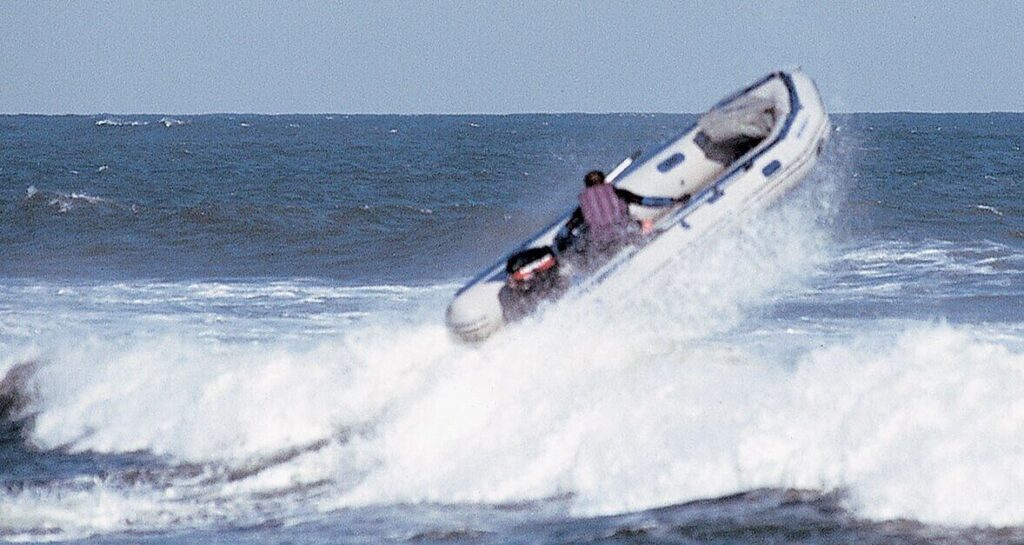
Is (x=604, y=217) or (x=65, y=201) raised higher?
(x=65, y=201)

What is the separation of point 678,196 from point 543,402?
247 centimetres

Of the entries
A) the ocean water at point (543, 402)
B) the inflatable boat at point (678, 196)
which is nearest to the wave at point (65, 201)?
the ocean water at point (543, 402)

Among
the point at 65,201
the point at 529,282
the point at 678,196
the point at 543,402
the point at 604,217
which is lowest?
the point at 543,402

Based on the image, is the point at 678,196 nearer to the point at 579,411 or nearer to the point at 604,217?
the point at 604,217

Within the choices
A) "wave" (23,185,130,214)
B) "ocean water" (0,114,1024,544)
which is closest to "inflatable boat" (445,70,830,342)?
"ocean water" (0,114,1024,544)

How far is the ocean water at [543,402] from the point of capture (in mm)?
8883

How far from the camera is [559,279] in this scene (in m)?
11.4

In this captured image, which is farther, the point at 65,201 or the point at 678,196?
the point at 65,201

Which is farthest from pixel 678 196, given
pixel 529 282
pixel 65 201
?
pixel 65 201

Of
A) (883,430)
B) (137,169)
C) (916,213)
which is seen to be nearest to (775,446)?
(883,430)

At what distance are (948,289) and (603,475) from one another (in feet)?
24.5

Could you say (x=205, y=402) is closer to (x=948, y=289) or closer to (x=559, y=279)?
(x=559, y=279)

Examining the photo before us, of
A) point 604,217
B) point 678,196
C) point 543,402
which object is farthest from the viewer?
point 678,196

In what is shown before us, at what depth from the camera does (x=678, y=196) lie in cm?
1277
